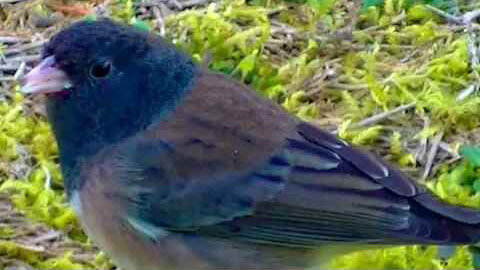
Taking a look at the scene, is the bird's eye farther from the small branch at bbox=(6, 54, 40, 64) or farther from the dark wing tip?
the small branch at bbox=(6, 54, 40, 64)

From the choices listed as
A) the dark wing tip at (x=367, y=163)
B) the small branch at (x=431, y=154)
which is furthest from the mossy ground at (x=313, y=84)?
the dark wing tip at (x=367, y=163)

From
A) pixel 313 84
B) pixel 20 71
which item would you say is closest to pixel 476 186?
pixel 313 84

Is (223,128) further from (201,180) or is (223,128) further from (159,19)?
(159,19)

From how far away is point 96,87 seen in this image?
3750 mm

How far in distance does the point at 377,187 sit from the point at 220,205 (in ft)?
1.31

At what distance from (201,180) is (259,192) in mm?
149

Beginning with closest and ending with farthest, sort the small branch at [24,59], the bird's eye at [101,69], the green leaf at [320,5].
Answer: the bird's eye at [101,69], the small branch at [24,59], the green leaf at [320,5]

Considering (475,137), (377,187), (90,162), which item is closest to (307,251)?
(377,187)

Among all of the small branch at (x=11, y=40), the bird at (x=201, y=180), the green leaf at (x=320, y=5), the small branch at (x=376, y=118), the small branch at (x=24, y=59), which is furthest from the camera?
the green leaf at (x=320, y=5)

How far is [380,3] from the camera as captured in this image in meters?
4.99

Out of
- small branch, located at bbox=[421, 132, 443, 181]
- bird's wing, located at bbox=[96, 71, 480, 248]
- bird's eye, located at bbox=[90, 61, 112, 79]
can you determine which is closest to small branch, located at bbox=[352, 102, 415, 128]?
small branch, located at bbox=[421, 132, 443, 181]

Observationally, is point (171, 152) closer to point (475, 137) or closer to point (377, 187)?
point (377, 187)

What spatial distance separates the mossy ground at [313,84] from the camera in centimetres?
408

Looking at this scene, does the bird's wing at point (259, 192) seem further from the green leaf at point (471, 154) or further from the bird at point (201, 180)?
the green leaf at point (471, 154)
